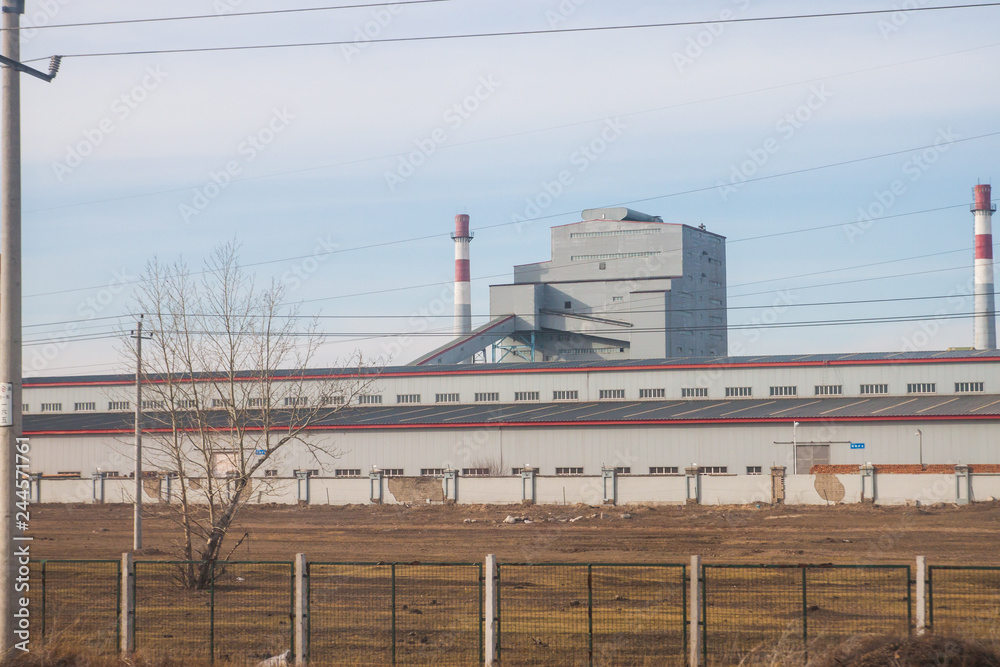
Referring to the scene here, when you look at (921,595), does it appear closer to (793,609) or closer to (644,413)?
(793,609)

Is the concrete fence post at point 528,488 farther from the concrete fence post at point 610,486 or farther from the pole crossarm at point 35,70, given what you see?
the pole crossarm at point 35,70

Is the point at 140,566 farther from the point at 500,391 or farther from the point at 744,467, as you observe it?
the point at 500,391

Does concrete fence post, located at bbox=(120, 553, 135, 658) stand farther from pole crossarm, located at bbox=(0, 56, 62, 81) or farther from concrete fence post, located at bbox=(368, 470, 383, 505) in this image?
concrete fence post, located at bbox=(368, 470, 383, 505)

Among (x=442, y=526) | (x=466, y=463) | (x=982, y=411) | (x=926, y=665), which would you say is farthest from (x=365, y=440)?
(x=926, y=665)

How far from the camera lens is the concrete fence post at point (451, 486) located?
52625 millimetres

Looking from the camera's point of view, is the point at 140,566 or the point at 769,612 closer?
the point at 769,612

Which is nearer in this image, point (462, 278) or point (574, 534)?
point (574, 534)

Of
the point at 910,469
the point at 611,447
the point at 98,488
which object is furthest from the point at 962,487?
the point at 98,488

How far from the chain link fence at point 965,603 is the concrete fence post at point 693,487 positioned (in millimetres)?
22615

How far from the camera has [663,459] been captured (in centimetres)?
5375

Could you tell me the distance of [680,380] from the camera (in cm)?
6172

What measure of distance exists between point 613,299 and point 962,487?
46.5 metres

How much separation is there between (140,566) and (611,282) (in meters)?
66.0

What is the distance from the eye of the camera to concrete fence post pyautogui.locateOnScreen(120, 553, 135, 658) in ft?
51.2
